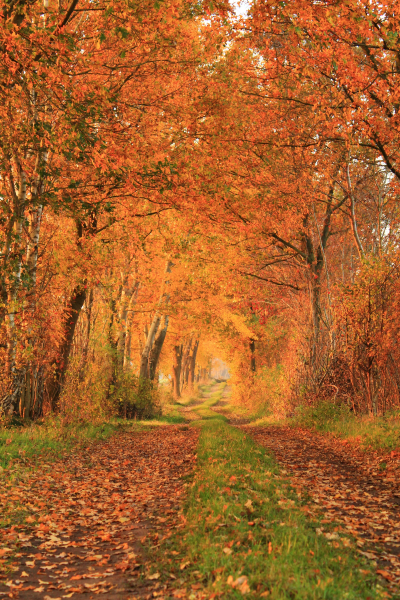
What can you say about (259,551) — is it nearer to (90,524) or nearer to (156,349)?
(90,524)

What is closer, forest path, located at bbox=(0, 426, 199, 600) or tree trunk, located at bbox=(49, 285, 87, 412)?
forest path, located at bbox=(0, 426, 199, 600)

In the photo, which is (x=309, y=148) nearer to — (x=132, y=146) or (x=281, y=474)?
(x=132, y=146)

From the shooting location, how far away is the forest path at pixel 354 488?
5285 mm

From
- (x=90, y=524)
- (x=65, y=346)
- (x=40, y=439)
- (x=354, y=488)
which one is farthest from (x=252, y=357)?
(x=90, y=524)

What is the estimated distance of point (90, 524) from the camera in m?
6.53

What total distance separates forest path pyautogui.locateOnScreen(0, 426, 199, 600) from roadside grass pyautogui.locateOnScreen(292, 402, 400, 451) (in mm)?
3947

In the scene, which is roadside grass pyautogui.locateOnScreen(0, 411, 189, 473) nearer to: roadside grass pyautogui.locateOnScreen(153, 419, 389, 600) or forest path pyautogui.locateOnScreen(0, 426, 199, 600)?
forest path pyautogui.locateOnScreen(0, 426, 199, 600)

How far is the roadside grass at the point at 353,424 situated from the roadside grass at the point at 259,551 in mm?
4154

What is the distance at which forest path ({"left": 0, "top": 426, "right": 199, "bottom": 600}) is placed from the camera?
15.1ft

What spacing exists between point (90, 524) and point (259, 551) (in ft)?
9.78

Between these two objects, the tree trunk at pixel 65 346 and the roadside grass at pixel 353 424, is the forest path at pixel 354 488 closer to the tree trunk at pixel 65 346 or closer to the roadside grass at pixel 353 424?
the roadside grass at pixel 353 424

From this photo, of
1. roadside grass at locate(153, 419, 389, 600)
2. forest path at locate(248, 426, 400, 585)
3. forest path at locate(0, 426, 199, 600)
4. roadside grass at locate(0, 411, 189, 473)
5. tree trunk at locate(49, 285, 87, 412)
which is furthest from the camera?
tree trunk at locate(49, 285, 87, 412)

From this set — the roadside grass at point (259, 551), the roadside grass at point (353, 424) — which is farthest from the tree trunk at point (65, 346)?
the roadside grass at point (259, 551)

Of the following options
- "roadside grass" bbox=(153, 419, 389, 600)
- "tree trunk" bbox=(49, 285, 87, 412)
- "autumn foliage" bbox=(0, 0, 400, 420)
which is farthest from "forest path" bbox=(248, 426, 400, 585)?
"tree trunk" bbox=(49, 285, 87, 412)
